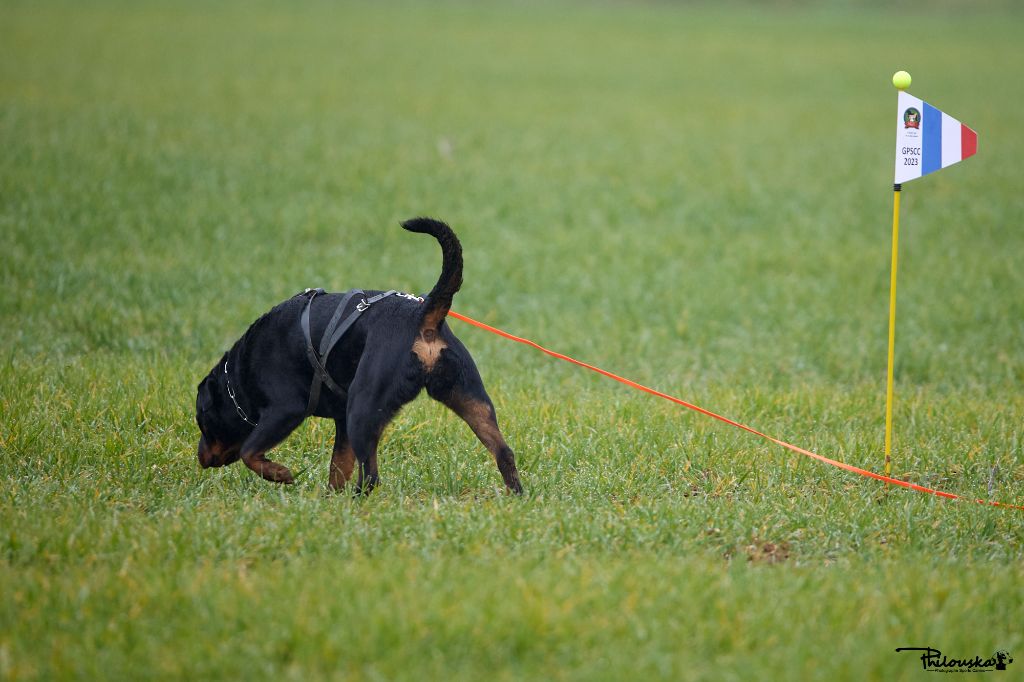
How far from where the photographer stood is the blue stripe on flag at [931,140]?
595 centimetres

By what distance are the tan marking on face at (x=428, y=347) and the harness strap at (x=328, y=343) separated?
445mm

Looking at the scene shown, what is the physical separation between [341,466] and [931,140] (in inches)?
151

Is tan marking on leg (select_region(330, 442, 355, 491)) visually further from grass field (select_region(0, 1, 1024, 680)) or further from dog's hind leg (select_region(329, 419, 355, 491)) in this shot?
grass field (select_region(0, 1, 1024, 680))

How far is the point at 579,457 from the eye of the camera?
6.39 m

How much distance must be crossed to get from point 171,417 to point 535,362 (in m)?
3.44

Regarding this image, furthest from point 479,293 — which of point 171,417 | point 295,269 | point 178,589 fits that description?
point 178,589

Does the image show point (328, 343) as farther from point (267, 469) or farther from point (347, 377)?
point (267, 469)

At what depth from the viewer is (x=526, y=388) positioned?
25.9 ft

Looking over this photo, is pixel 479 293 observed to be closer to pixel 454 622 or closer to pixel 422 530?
pixel 422 530

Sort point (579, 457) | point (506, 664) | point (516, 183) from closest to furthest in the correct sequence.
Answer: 1. point (506, 664)
2. point (579, 457)
3. point (516, 183)

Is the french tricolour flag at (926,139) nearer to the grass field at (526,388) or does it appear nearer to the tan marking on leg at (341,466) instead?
the grass field at (526,388)

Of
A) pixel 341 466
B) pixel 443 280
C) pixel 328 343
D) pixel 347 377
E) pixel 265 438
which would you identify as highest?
pixel 443 280

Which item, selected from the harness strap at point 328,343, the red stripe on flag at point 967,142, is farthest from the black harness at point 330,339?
the red stripe on flag at point 967,142

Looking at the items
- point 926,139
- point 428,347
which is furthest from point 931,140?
point 428,347
